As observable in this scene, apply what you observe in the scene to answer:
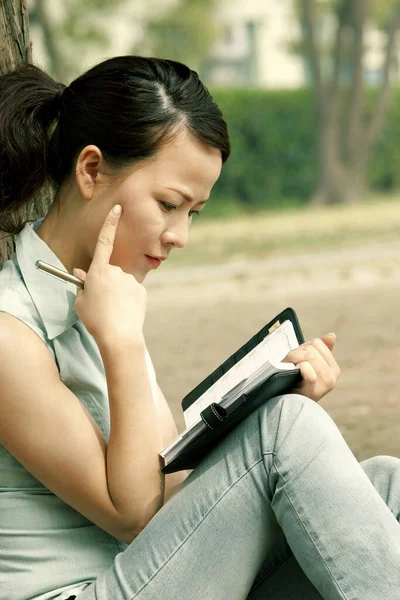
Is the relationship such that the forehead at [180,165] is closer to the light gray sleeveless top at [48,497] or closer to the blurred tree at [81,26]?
the light gray sleeveless top at [48,497]

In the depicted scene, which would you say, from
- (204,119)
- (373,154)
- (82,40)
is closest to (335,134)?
(373,154)

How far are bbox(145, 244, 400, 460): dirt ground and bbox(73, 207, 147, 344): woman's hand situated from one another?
240 cm

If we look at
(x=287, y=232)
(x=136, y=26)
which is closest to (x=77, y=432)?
(x=287, y=232)

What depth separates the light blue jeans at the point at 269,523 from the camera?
6.01ft

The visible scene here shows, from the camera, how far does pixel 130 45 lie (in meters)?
23.0

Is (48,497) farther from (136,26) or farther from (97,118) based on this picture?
(136,26)

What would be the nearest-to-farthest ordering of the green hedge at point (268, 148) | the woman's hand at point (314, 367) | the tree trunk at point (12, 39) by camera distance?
the woman's hand at point (314, 367) < the tree trunk at point (12, 39) < the green hedge at point (268, 148)

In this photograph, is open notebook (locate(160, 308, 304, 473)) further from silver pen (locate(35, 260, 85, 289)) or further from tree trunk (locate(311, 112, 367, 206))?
tree trunk (locate(311, 112, 367, 206))

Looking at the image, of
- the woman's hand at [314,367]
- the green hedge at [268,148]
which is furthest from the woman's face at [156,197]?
the green hedge at [268,148]

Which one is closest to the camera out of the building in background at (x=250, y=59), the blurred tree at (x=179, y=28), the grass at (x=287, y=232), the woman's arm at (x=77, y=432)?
the woman's arm at (x=77, y=432)

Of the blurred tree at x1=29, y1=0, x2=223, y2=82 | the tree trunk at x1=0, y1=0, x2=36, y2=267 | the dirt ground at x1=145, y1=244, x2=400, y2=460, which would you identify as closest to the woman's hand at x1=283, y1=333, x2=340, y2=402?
the tree trunk at x1=0, y1=0, x2=36, y2=267

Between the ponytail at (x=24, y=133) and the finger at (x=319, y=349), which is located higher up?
the ponytail at (x=24, y=133)

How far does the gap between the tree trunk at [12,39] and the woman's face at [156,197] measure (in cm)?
83

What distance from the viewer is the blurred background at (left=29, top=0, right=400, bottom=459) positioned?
6.34 meters
